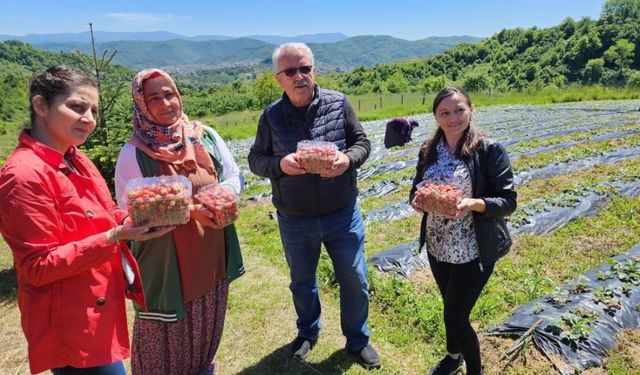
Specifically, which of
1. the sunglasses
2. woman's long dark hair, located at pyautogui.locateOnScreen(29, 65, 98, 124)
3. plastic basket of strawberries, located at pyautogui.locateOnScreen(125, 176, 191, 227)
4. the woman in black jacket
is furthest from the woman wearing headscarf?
the woman in black jacket

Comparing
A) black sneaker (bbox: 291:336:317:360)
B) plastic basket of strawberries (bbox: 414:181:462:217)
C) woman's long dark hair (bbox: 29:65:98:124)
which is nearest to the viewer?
woman's long dark hair (bbox: 29:65:98:124)

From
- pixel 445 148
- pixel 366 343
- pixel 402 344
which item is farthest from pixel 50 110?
pixel 402 344

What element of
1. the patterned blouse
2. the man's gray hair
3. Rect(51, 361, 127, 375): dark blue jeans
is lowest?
Rect(51, 361, 127, 375): dark blue jeans

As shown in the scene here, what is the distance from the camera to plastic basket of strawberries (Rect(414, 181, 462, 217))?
232cm

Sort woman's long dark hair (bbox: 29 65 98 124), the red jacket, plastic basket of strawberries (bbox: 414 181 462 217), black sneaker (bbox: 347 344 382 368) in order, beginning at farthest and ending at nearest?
black sneaker (bbox: 347 344 382 368), plastic basket of strawberries (bbox: 414 181 462 217), woman's long dark hair (bbox: 29 65 98 124), the red jacket

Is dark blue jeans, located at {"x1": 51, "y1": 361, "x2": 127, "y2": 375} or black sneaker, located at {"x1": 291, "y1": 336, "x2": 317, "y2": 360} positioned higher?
dark blue jeans, located at {"x1": 51, "y1": 361, "x2": 127, "y2": 375}

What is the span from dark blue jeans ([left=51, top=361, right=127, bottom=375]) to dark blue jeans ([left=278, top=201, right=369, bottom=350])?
1.44 m

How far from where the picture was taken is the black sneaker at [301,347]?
3414 mm

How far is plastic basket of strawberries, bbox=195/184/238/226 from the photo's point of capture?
219 centimetres

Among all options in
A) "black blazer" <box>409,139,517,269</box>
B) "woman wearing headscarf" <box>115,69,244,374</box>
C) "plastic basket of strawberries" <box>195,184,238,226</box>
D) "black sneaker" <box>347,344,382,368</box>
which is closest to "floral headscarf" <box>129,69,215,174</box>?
"woman wearing headscarf" <box>115,69,244,374</box>

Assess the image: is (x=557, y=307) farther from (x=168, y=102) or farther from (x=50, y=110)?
(x=50, y=110)

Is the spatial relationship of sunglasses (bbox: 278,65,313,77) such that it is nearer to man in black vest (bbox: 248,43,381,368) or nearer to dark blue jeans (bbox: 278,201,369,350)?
man in black vest (bbox: 248,43,381,368)

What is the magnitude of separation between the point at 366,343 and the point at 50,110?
2.78 meters

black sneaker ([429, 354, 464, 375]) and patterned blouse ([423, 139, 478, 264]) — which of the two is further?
black sneaker ([429, 354, 464, 375])
